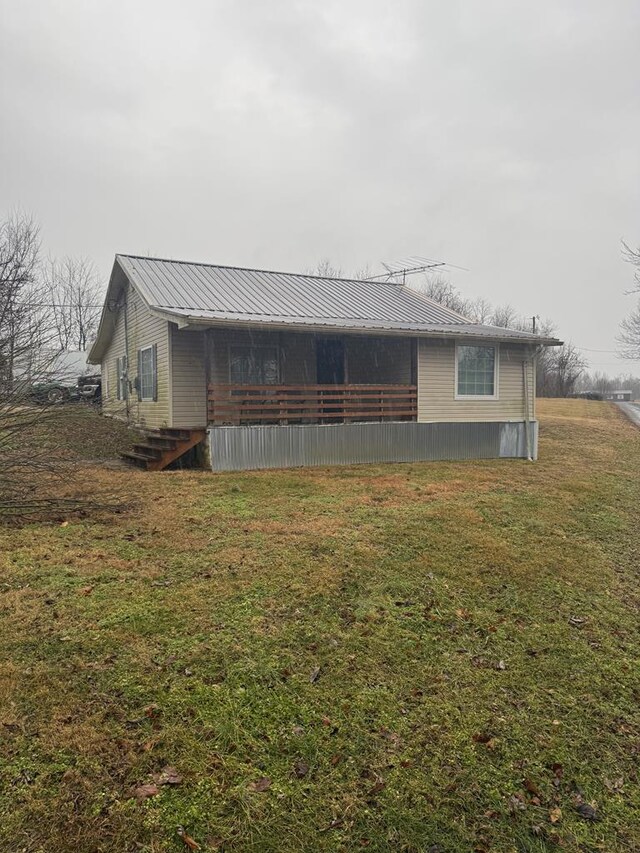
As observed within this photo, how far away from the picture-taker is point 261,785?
2.22 metres

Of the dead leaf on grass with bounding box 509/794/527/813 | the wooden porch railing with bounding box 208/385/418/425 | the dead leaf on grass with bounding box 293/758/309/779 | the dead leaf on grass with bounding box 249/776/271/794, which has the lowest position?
the dead leaf on grass with bounding box 509/794/527/813

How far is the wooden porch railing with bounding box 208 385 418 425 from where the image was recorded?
33.5 ft

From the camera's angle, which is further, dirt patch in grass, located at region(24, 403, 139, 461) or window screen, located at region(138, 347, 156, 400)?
window screen, located at region(138, 347, 156, 400)

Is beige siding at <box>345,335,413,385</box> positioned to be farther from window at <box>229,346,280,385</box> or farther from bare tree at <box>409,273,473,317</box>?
bare tree at <box>409,273,473,317</box>

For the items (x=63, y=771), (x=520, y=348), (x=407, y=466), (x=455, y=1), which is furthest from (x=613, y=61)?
(x=63, y=771)

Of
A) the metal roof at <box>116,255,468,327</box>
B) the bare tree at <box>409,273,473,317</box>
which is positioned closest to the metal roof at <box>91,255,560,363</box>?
the metal roof at <box>116,255,468,327</box>

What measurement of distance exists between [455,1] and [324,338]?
8088 mm

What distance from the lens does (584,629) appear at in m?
3.84

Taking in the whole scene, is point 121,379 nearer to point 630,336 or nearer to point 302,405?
point 302,405

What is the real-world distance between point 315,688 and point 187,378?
29.7ft

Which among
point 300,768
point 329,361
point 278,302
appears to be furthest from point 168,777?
point 329,361

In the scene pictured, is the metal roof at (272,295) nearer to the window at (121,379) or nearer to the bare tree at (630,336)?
the window at (121,379)

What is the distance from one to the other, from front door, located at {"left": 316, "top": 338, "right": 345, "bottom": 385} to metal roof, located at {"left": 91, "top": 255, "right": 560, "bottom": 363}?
1.06 meters

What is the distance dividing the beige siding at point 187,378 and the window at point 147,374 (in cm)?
120
